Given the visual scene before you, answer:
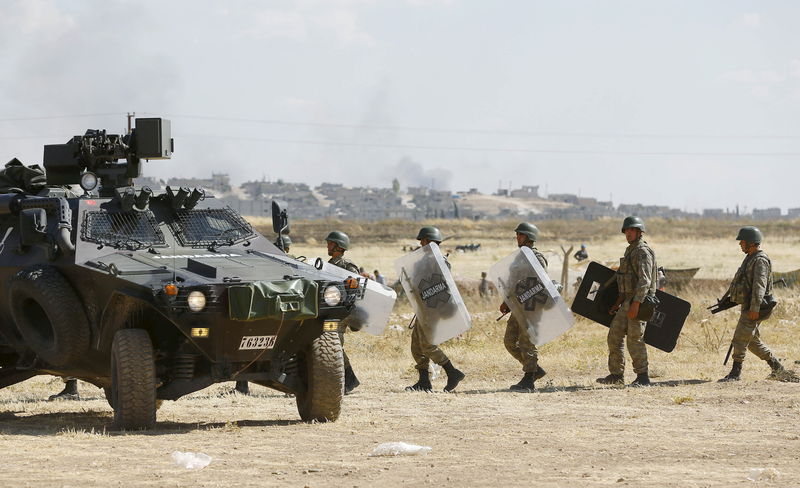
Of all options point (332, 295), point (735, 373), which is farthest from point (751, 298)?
point (332, 295)

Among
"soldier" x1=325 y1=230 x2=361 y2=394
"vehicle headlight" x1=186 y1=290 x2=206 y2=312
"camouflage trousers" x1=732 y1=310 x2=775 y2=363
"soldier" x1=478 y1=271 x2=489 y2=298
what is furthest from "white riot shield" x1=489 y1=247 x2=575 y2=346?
"soldier" x1=478 y1=271 x2=489 y2=298

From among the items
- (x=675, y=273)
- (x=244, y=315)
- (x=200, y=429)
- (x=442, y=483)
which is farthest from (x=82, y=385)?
(x=675, y=273)

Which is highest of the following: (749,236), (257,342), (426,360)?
(749,236)

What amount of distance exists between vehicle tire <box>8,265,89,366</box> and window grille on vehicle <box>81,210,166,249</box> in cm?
49

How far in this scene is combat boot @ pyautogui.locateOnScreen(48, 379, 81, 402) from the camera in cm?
1488

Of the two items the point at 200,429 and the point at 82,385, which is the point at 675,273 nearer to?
the point at 82,385

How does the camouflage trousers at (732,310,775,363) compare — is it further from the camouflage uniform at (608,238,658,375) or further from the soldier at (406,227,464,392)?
the soldier at (406,227,464,392)

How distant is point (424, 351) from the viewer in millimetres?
14695

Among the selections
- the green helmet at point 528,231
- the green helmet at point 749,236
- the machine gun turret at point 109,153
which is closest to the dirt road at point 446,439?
the green helmet at point 749,236

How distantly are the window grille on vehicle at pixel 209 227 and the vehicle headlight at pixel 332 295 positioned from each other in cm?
176

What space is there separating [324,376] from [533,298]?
401 cm

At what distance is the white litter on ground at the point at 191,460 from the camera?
8.93 metres

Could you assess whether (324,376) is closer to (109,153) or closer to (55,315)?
(55,315)

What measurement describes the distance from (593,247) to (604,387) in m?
59.8
